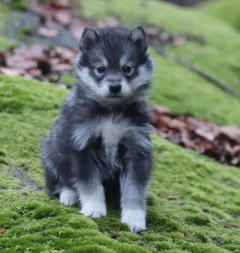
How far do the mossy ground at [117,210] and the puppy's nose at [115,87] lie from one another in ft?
3.06

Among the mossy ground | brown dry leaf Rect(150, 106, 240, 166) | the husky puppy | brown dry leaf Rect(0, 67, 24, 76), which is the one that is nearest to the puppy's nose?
the husky puppy

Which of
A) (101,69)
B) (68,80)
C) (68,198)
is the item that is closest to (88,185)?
(68,198)

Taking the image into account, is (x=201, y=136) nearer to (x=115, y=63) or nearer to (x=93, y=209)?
(x=115, y=63)

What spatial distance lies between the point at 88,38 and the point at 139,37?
0.61 meters

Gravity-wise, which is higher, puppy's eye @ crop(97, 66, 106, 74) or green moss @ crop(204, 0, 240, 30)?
puppy's eye @ crop(97, 66, 106, 74)

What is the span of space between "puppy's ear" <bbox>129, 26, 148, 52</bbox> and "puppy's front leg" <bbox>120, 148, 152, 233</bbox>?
1.33 m

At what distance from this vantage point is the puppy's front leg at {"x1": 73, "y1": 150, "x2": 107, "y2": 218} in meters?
4.73

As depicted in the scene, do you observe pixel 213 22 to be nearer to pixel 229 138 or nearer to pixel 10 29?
pixel 10 29

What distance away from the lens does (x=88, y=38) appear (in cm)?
520

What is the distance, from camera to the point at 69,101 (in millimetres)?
5363

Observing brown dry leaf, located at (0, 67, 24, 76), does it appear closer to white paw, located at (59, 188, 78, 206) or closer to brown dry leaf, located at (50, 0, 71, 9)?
white paw, located at (59, 188, 78, 206)

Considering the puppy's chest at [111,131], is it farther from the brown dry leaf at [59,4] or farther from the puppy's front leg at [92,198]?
the brown dry leaf at [59,4]

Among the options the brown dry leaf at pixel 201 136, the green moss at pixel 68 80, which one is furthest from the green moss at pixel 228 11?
the green moss at pixel 68 80

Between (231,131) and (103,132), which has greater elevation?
(103,132)
